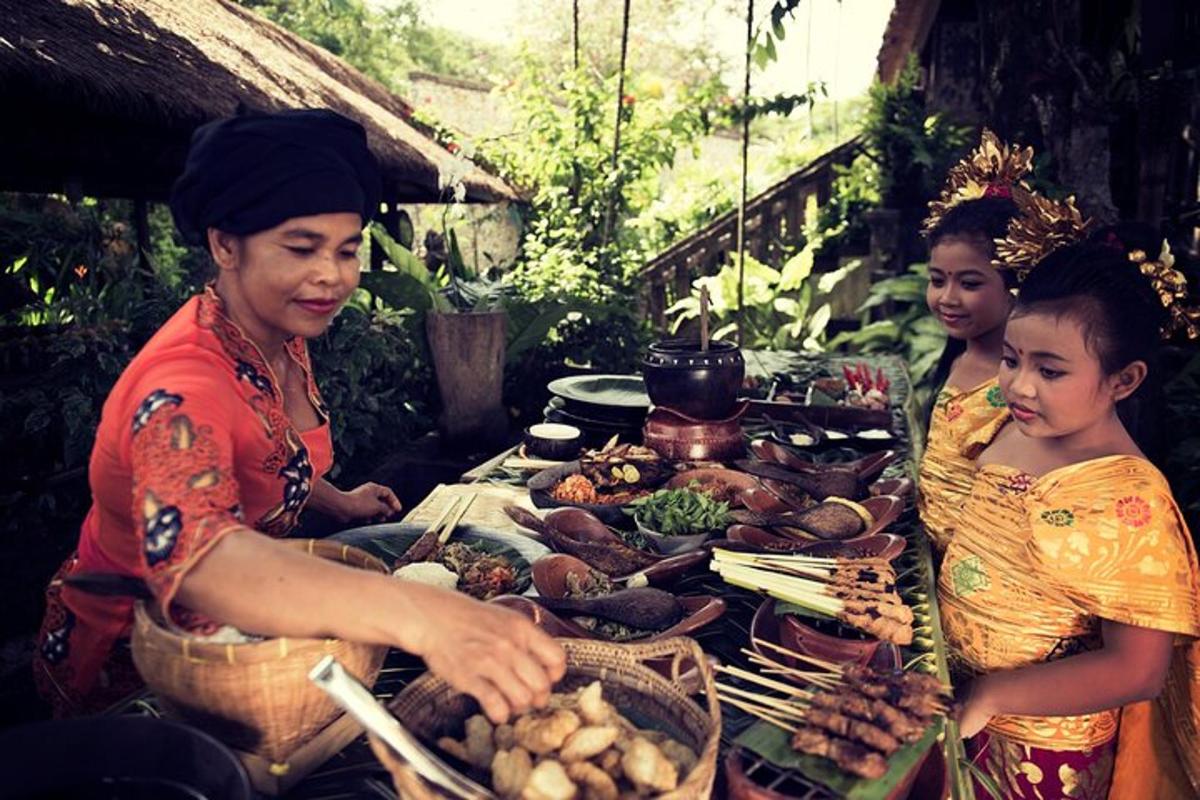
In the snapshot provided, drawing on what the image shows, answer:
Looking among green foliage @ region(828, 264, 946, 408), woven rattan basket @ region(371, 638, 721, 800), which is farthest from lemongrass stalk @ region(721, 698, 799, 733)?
green foliage @ region(828, 264, 946, 408)

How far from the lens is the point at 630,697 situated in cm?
143

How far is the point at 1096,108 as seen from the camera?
471 centimetres

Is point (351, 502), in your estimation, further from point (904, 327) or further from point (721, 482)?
point (904, 327)

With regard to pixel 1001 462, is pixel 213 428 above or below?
above

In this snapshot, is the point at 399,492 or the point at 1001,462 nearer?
the point at 1001,462

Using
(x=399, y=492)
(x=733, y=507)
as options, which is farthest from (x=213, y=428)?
(x=399, y=492)

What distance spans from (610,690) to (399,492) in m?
5.58

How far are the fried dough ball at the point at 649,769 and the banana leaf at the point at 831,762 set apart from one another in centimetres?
33

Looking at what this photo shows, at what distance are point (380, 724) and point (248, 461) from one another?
81cm

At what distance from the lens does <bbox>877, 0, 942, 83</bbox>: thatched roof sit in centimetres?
912

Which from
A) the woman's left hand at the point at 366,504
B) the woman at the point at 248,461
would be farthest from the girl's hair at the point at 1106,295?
the woman's left hand at the point at 366,504

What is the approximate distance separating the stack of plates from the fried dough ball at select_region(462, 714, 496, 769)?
7.01ft

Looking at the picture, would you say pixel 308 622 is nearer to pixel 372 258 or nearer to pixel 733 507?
pixel 733 507

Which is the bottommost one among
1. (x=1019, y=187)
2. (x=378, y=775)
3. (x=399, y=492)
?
(x=399, y=492)
